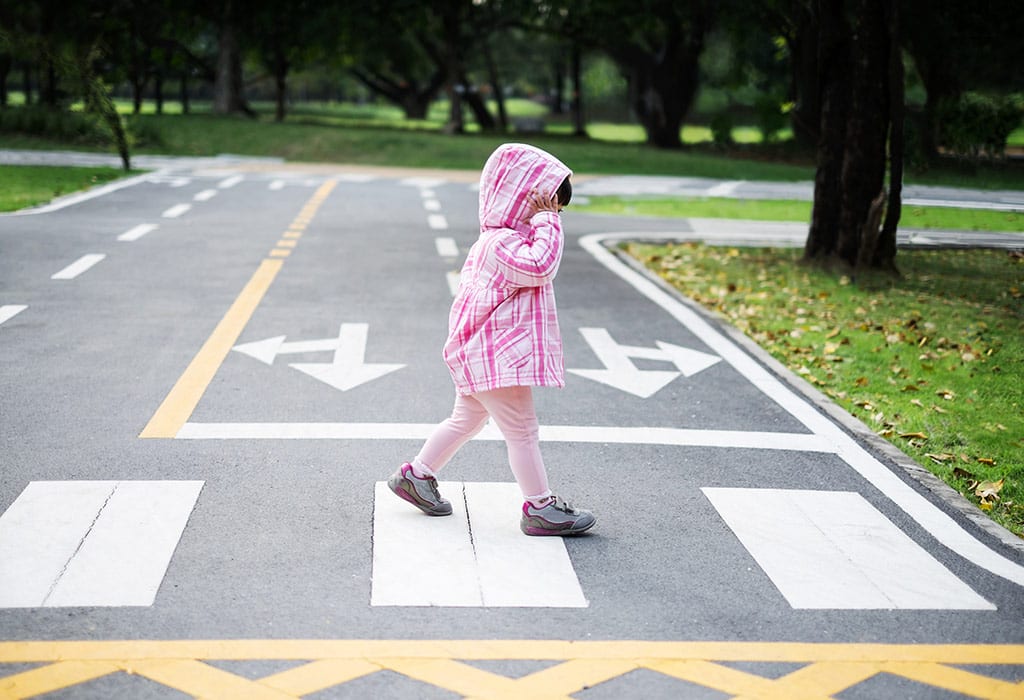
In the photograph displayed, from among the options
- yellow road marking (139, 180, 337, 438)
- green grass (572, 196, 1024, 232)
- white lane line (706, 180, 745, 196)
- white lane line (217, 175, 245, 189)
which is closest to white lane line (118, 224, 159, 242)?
yellow road marking (139, 180, 337, 438)

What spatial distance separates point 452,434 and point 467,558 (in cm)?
67

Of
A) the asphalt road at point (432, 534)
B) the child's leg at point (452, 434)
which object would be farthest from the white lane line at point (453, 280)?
the child's leg at point (452, 434)

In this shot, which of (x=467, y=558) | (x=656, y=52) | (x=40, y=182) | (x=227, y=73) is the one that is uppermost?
(x=656, y=52)

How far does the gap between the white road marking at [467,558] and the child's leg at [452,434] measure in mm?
234

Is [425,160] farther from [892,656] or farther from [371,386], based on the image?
[892,656]

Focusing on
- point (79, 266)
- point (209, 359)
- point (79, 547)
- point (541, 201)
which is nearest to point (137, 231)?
point (79, 266)

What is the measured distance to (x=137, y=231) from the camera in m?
15.2

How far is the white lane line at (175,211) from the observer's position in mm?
17078

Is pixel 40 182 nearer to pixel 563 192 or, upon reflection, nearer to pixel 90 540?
pixel 90 540

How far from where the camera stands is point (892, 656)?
4.15m

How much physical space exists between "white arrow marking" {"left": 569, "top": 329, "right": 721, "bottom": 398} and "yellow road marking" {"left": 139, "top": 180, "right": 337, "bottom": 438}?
2.47 m

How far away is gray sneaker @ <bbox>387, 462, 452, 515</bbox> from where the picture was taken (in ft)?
17.4

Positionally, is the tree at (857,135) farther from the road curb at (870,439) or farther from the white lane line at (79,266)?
the white lane line at (79,266)

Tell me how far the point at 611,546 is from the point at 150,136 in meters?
31.0
